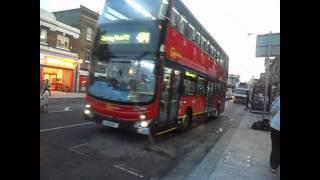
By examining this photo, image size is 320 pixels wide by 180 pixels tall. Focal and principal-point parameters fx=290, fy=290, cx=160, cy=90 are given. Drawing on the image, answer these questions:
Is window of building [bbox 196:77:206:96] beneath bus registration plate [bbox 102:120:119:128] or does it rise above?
above

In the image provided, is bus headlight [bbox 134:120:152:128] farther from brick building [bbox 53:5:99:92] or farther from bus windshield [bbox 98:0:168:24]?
brick building [bbox 53:5:99:92]

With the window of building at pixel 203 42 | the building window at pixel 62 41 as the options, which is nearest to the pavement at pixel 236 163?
the window of building at pixel 203 42

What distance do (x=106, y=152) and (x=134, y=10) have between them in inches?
135

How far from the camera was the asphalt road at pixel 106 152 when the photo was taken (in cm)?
484

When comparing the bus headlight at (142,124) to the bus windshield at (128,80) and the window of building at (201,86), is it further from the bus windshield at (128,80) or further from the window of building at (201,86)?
the window of building at (201,86)

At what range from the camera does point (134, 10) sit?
279 inches

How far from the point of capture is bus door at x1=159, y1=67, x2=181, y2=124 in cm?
754

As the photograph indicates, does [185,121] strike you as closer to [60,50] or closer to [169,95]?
[169,95]

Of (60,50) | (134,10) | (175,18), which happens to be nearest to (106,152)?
(134,10)

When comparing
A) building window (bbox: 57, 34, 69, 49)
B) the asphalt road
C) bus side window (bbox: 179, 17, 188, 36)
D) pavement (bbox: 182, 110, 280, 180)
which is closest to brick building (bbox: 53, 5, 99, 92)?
building window (bbox: 57, 34, 69, 49)

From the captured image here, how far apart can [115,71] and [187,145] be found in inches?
112
